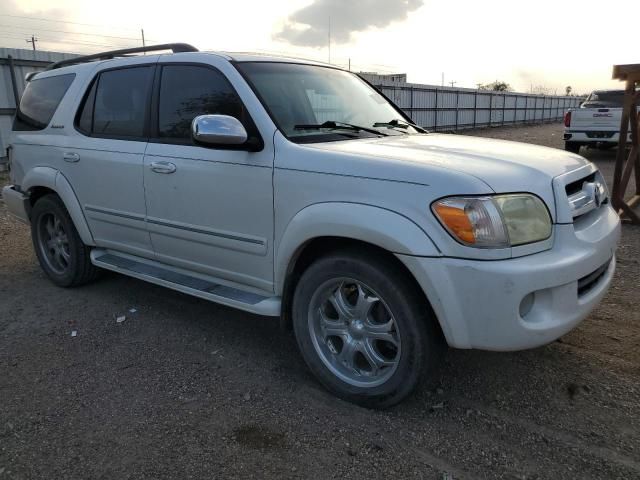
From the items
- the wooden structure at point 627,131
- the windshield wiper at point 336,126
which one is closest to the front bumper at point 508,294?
the windshield wiper at point 336,126

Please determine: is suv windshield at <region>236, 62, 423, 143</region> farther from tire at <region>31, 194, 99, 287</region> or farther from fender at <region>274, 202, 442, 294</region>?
tire at <region>31, 194, 99, 287</region>

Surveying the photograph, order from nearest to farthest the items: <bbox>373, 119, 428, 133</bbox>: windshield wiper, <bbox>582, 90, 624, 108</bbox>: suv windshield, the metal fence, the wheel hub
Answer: the wheel hub < <bbox>373, 119, 428, 133</bbox>: windshield wiper < <bbox>582, 90, 624, 108</bbox>: suv windshield < the metal fence

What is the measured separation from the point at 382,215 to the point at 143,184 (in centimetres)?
199

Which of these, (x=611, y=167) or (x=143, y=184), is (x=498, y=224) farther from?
(x=611, y=167)

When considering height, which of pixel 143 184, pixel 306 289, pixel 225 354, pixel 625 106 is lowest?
pixel 225 354

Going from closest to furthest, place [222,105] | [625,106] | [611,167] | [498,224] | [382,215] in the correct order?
[498,224] < [382,215] < [222,105] < [625,106] < [611,167]

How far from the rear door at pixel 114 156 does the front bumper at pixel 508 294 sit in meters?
2.30

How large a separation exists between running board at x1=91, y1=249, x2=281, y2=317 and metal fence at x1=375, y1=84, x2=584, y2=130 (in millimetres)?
14596

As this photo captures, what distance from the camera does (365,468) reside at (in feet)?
8.02

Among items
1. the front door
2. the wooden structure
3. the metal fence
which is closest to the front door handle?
the front door

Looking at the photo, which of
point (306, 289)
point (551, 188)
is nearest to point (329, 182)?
point (306, 289)

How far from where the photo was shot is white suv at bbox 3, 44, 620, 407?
247 cm

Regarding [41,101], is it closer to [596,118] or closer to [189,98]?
[189,98]

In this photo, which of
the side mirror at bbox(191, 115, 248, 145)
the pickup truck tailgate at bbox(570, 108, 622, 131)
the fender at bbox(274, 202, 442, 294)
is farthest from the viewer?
the pickup truck tailgate at bbox(570, 108, 622, 131)
